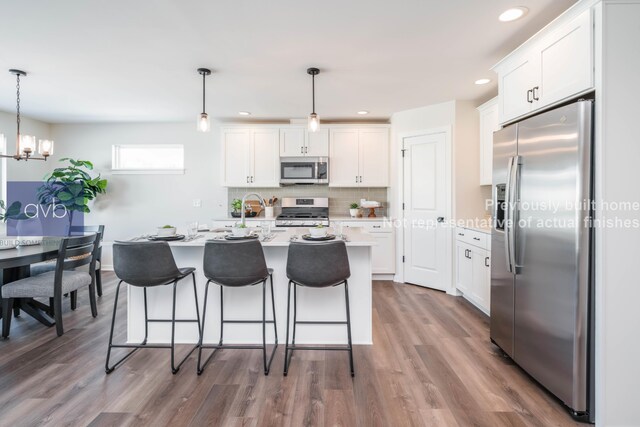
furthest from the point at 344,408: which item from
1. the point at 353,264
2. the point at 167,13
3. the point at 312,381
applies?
the point at 167,13

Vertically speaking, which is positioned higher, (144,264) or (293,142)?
(293,142)

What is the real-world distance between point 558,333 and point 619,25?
170cm

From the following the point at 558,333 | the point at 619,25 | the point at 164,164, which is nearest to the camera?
the point at 619,25

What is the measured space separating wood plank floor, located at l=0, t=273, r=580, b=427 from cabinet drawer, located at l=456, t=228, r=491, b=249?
0.86 metres

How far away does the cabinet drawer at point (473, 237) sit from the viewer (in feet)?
10.6

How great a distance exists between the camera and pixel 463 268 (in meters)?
3.80

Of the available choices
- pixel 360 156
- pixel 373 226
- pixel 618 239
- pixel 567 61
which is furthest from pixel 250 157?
pixel 618 239

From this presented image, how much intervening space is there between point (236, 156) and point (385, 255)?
9.01ft

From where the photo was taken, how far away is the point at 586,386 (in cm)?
177

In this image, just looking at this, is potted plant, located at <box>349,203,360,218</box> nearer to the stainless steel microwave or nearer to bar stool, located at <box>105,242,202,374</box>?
the stainless steel microwave

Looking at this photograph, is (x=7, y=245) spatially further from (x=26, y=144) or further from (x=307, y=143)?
(x=307, y=143)

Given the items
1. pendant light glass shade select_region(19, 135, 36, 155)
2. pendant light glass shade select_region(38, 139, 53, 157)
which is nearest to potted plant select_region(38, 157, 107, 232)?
pendant light glass shade select_region(38, 139, 53, 157)

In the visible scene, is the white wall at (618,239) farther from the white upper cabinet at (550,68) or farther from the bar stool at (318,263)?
the bar stool at (318,263)

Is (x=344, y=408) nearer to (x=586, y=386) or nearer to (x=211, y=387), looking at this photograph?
(x=211, y=387)
